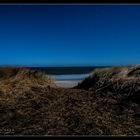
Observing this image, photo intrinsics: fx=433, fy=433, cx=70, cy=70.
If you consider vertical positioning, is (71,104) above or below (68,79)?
below

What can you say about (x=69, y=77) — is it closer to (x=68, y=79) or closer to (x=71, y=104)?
(x=68, y=79)

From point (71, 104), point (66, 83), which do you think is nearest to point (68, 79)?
point (66, 83)

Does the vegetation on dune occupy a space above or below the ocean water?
below

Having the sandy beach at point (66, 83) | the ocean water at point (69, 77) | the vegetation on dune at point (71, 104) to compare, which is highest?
the ocean water at point (69, 77)

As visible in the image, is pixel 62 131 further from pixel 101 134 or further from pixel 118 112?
pixel 118 112

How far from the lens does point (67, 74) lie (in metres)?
3.45

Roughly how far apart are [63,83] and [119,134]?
2.31 feet

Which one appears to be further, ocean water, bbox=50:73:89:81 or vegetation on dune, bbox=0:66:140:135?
ocean water, bbox=50:73:89:81

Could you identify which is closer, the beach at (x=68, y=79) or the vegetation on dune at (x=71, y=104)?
the vegetation on dune at (x=71, y=104)

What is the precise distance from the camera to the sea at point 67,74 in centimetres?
337

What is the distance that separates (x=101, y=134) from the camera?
3314 millimetres

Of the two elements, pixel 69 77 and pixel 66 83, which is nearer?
pixel 69 77

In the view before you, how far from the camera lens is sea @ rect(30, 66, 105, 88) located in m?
3.37

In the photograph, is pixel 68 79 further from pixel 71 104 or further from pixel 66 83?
pixel 71 104
